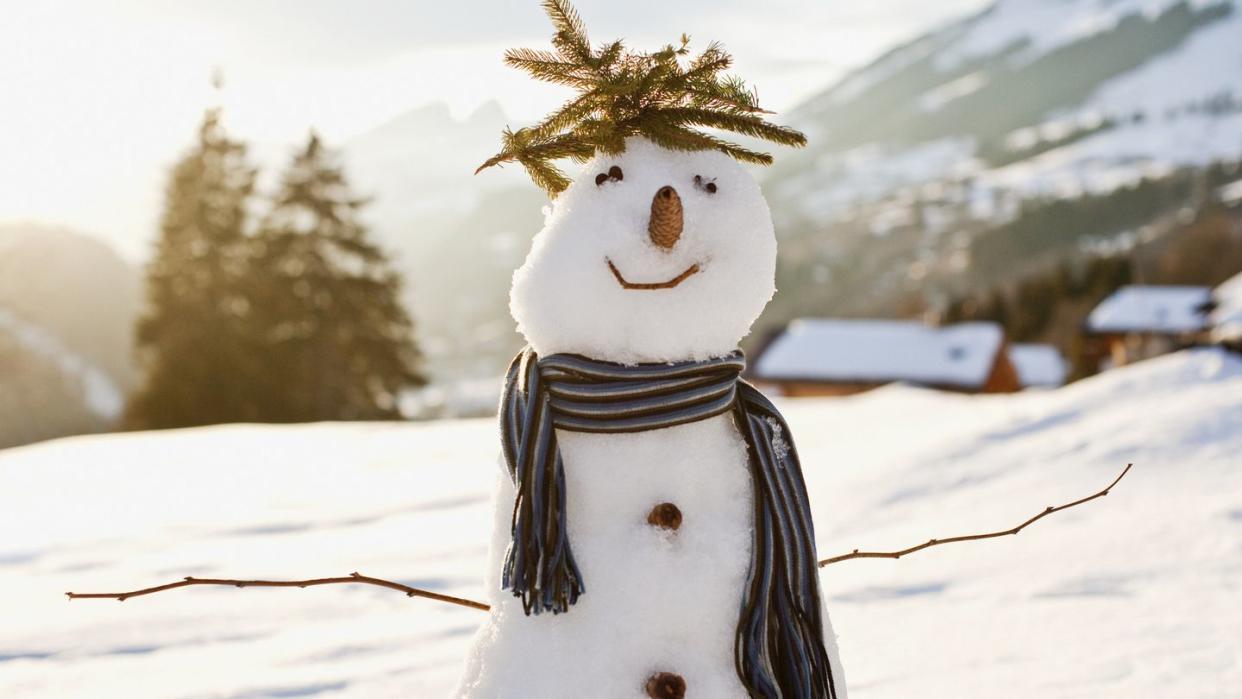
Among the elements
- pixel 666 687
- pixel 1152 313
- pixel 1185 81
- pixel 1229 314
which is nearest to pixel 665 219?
pixel 666 687

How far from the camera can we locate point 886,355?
36875 millimetres

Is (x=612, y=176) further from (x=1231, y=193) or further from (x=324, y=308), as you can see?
(x=1231, y=193)

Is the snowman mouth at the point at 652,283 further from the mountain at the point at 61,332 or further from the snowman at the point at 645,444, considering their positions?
the mountain at the point at 61,332

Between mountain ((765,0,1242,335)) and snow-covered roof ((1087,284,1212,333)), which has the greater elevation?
mountain ((765,0,1242,335))

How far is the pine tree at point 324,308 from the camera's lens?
17.1 m

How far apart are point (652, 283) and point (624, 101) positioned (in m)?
0.37

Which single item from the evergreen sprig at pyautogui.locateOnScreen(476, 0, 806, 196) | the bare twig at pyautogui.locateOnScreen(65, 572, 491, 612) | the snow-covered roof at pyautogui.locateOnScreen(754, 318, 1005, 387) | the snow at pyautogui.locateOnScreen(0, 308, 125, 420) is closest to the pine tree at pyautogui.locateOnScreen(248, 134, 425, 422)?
the snow at pyautogui.locateOnScreen(0, 308, 125, 420)

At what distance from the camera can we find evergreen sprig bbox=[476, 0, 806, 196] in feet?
5.20

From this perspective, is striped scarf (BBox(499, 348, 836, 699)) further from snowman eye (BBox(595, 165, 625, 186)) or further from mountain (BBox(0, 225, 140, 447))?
mountain (BBox(0, 225, 140, 447))

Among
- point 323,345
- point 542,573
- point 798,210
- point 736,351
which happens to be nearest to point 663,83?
point 736,351

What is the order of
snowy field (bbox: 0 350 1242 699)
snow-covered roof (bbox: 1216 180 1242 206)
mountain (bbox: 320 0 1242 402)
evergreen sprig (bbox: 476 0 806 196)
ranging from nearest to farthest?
evergreen sprig (bbox: 476 0 806 196), snowy field (bbox: 0 350 1242 699), snow-covered roof (bbox: 1216 180 1242 206), mountain (bbox: 320 0 1242 402)

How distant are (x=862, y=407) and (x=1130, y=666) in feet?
17.8

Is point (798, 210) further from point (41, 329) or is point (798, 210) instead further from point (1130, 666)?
point (1130, 666)

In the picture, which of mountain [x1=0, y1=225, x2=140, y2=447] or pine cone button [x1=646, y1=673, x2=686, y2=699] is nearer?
pine cone button [x1=646, y1=673, x2=686, y2=699]
